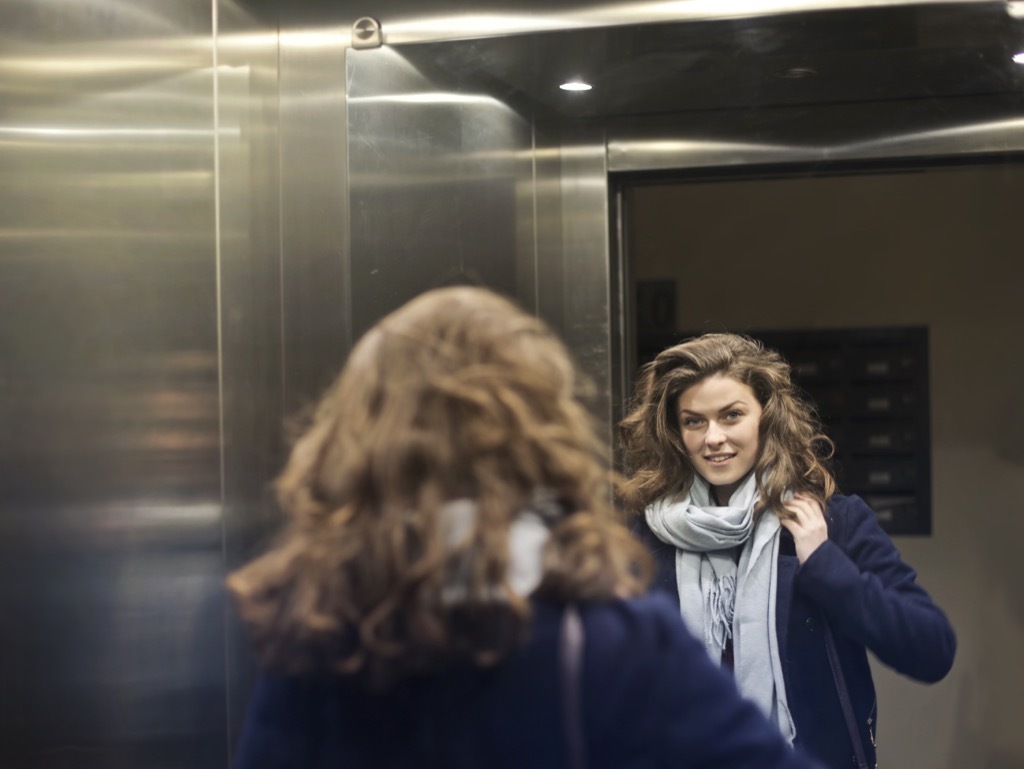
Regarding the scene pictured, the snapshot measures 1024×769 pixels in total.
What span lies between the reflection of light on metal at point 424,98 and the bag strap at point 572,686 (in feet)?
4.73

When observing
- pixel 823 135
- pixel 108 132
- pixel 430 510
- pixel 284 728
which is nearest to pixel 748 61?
pixel 823 135

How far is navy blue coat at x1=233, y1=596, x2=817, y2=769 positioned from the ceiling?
134 cm

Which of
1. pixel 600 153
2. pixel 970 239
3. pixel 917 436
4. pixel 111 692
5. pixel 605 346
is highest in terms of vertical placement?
pixel 600 153

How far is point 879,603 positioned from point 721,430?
375mm

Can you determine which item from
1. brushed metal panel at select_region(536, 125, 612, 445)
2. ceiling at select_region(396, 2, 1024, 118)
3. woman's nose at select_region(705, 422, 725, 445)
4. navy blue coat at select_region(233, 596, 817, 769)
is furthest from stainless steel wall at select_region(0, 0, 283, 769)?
navy blue coat at select_region(233, 596, 817, 769)

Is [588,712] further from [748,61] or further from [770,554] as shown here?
[748,61]

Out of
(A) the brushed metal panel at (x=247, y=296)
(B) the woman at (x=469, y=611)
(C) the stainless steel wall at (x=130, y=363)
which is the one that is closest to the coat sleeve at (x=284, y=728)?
(B) the woman at (x=469, y=611)

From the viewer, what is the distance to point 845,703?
186 centimetres

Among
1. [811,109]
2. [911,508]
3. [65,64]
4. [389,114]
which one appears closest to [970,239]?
[811,109]

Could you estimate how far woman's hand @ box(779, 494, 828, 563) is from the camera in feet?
6.28

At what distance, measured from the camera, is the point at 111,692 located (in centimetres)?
193

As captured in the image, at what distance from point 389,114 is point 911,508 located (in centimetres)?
143

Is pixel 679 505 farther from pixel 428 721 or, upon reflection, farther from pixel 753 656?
pixel 428 721

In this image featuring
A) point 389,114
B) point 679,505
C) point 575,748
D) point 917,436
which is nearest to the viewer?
point 575,748
